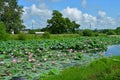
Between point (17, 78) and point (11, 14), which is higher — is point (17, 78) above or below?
below

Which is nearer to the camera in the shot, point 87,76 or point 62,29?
point 87,76

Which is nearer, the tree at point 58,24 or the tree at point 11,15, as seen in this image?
the tree at point 11,15

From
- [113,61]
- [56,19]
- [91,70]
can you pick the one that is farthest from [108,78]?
[56,19]

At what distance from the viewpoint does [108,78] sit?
7629 mm

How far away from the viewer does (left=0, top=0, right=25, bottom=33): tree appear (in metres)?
54.1

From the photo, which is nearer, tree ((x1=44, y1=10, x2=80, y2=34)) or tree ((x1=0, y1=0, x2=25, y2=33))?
tree ((x1=0, y1=0, x2=25, y2=33))

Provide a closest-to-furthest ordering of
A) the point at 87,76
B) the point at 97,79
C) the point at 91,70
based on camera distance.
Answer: the point at 97,79 < the point at 87,76 < the point at 91,70

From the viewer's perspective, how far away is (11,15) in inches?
2131

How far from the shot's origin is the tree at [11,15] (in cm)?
5412

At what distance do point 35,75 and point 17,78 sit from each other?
0.73 meters

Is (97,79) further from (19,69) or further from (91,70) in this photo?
(19,69)

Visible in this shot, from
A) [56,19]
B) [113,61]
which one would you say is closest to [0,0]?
[56,19]

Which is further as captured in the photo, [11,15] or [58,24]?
[58,24]

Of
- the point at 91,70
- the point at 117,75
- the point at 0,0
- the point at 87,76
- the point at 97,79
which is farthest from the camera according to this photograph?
the point at 0,0
